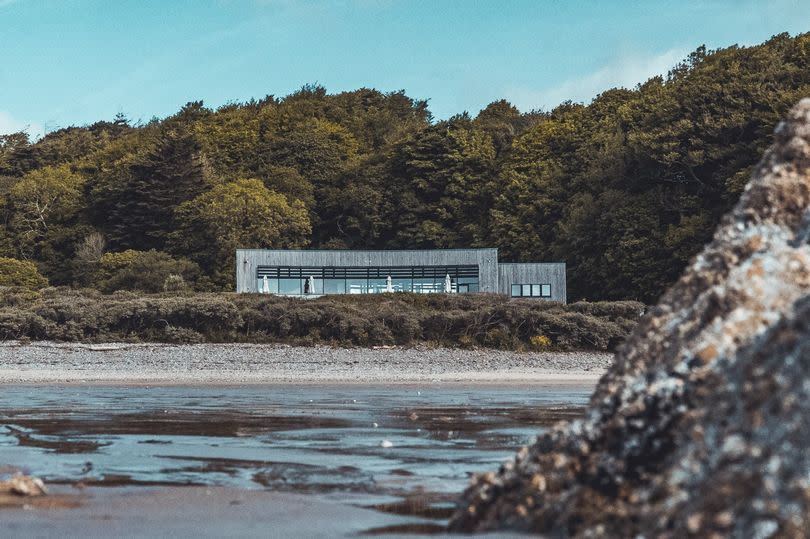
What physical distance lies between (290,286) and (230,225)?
39.2ft

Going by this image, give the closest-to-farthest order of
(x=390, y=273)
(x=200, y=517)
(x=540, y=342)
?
(x=200, y=517)
(x=540, y=342)
(x=390, y=273)

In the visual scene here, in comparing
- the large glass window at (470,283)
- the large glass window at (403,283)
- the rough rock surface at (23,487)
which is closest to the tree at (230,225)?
the large glass window at (403,283)

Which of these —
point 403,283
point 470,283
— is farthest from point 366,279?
point 470,283

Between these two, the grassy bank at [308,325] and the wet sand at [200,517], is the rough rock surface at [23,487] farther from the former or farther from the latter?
the grassy bank at [308,325]

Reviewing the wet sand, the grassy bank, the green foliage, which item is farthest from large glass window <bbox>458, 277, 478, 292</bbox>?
the wet sand

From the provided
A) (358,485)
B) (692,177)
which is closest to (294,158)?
(692,177)

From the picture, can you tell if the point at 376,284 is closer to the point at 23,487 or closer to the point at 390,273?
the point at 390,273

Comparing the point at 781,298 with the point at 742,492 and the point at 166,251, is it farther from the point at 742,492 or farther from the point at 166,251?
the point at 166,251

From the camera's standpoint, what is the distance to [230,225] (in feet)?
220

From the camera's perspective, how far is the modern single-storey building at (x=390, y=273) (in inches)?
2178

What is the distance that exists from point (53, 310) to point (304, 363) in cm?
1047

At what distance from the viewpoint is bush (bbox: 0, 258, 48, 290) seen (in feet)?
207

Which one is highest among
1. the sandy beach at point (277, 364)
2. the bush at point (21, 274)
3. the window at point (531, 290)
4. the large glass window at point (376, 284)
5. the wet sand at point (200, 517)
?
the bush at point (21, 274)

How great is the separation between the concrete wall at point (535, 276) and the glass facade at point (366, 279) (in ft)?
4.48
